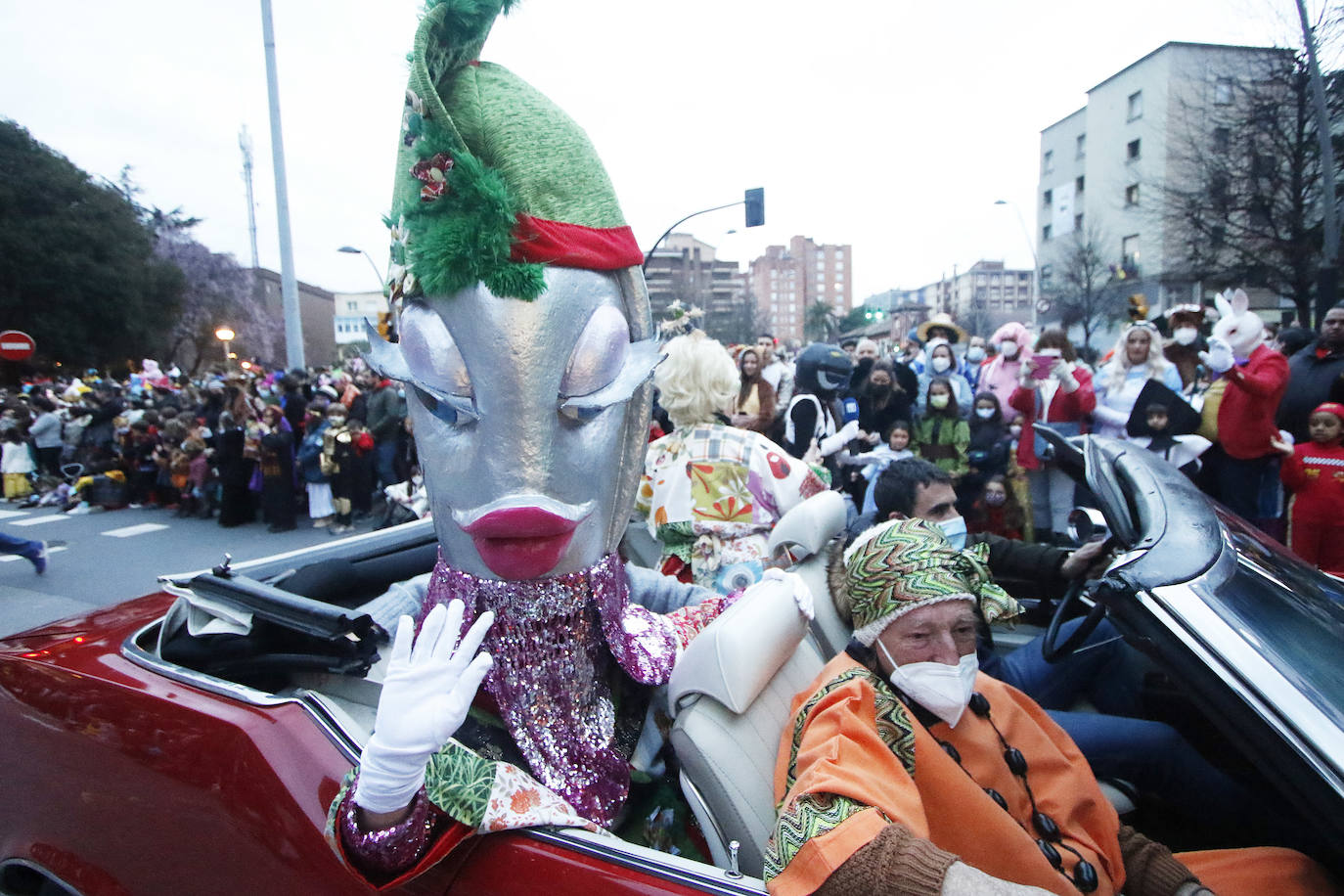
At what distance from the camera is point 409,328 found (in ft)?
5.27

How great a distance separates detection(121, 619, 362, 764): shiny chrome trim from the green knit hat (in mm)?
915

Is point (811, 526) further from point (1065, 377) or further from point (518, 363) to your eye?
point (1065, 377)

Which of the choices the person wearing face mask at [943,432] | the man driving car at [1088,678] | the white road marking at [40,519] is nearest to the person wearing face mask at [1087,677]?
the man driving car at [1088,678]

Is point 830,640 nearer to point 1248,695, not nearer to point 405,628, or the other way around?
point 1248,695

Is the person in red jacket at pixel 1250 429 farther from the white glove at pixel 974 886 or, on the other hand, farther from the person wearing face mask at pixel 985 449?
the white glove at pixel 974 886

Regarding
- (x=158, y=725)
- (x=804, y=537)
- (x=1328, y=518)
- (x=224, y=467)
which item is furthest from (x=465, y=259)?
(x=224, y=467)

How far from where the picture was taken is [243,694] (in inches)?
65.6

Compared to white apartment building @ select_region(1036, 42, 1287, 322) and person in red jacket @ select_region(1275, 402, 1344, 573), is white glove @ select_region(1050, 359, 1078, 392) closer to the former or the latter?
person in red jacket @ select_region(1275, 402, 1344, 573)

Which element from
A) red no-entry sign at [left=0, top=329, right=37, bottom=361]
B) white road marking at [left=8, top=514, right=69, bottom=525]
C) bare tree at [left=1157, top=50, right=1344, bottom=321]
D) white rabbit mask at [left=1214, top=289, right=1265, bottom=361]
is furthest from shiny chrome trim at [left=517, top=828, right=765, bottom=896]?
red no-entry sign at [left=0, top=329, right=37, bottom=361]

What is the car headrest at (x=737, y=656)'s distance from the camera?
166cm

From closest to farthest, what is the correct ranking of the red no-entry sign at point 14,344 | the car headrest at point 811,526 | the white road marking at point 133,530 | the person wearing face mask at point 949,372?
the car headrest at point 811,526 < the person wearing face mask at point 949,372 < the white road marking at point 133,530 < the red no-entry sign at point 14,344

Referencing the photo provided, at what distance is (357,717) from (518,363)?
916 mm

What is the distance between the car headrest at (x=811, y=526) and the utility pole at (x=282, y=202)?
10.2m

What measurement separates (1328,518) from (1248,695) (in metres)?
4.03
